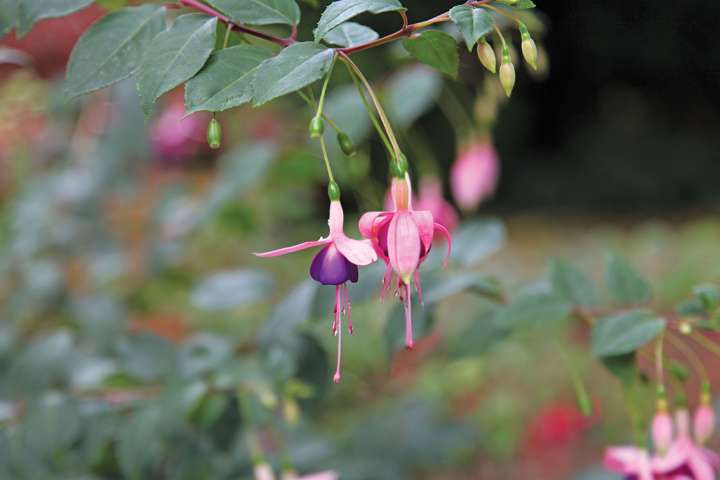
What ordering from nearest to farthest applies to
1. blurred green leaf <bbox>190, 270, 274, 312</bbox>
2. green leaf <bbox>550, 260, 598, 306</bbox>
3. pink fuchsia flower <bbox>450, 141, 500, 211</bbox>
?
green leaf <bbox>550, 260, 598, 306</bbox>, blurred green leaf <bbox>190, 270, 274, 312</bbox>, pink fuchsia flower <bbox>450, 141, 500, 211</bbox>

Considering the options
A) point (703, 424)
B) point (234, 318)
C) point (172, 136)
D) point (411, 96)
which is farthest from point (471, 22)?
point (234, 318)

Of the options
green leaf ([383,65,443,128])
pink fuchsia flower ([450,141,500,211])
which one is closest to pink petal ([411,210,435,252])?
green leaf ([383,65,443,128])

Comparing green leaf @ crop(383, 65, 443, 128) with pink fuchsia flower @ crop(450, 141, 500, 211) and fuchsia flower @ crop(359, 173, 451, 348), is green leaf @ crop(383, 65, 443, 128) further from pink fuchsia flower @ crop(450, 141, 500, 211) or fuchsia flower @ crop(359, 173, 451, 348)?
fuchsia flower @ crop(359, 173, 451, 348)

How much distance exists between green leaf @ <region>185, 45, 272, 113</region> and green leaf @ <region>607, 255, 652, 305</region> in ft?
1.28

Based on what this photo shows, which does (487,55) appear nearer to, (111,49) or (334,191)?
(334,191)

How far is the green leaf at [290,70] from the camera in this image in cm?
37

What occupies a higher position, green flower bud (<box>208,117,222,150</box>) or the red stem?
the red stem

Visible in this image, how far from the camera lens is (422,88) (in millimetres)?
912

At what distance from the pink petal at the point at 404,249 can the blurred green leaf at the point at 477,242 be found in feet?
1.21

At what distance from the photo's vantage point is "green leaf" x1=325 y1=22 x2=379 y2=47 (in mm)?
465

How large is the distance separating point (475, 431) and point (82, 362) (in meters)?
0.78

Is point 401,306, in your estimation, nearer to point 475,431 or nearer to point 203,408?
point 203,408

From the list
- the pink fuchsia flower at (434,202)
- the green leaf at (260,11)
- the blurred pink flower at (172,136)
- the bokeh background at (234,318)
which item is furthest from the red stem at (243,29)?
the blurred pink flower at (172,136)

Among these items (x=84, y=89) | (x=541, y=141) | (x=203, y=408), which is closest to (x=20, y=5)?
(x=84, y=89)
